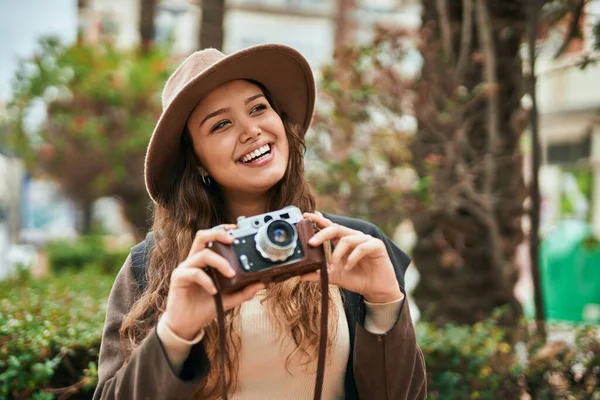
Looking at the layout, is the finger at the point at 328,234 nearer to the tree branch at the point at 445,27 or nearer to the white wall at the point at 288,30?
the tree branch at the point at 445,27

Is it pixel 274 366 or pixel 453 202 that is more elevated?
pixel 453 202

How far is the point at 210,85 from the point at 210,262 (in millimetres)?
644

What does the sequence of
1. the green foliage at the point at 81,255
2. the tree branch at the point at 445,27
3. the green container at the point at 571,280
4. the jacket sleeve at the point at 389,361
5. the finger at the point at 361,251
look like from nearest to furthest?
1. the finger at the point at 361,251
2. the jacket sleeve at the point at 389,361
3. the tree branch at the point at 445,27
4. the green container at the point at 571,280
5. the green foliage at the point at 81,255

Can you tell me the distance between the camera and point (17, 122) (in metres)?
10.5

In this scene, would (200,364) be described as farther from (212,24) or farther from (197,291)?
(212,24)

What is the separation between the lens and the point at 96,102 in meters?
9.70

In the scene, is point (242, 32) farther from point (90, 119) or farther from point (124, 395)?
point (124, 395)

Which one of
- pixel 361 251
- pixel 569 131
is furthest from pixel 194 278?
pixel 569 131

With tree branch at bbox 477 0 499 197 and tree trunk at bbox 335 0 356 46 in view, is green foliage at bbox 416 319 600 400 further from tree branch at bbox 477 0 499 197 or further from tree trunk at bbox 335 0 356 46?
tree trunk at bbox 335 0 356 46

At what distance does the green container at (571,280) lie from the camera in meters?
8.48

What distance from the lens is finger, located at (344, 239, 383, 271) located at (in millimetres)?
1785

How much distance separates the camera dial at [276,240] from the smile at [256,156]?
0.44 metres

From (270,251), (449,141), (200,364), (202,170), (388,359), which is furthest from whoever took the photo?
(449,141)

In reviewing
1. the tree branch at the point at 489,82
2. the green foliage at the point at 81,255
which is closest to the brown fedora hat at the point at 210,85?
the tree branch at the point at 489,82
